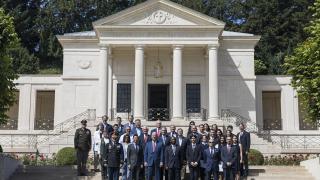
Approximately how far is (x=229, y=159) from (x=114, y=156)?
399 centimetres

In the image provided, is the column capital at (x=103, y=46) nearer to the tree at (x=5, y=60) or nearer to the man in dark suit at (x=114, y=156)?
the tree at (x=5, y=60)

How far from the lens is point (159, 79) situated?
1510 inches

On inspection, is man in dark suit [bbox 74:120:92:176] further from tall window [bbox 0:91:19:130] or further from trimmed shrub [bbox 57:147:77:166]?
tall window [bbox 0:91:19:130]

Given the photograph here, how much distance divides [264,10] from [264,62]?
6.31 metres

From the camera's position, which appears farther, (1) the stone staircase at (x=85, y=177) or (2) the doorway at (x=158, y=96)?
(2) the doorway at (x=158, y=96)

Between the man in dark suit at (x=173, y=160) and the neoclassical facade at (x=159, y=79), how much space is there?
1472 cm

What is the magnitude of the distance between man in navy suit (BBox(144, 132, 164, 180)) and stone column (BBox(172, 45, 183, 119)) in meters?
15.8

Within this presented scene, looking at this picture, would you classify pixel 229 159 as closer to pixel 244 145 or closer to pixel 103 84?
pixel 244 145

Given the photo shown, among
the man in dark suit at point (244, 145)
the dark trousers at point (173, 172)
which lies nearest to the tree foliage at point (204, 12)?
the man in dark suit at point (244, 145)

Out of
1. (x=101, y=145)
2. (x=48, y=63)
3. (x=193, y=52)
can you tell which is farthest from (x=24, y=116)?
(x=48, y=63)

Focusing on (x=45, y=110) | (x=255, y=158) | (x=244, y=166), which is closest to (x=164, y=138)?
(x=244, y=166)

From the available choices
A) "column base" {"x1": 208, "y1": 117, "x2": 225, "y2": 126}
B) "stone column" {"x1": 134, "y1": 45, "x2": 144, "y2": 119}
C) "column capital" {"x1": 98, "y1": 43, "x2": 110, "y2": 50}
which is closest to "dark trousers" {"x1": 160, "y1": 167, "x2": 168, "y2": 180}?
"column base" {"x1": 208, "y1": 117, "x2": 225, "y2": 126}

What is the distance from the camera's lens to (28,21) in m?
64.4

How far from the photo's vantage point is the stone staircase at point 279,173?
2045 cm
